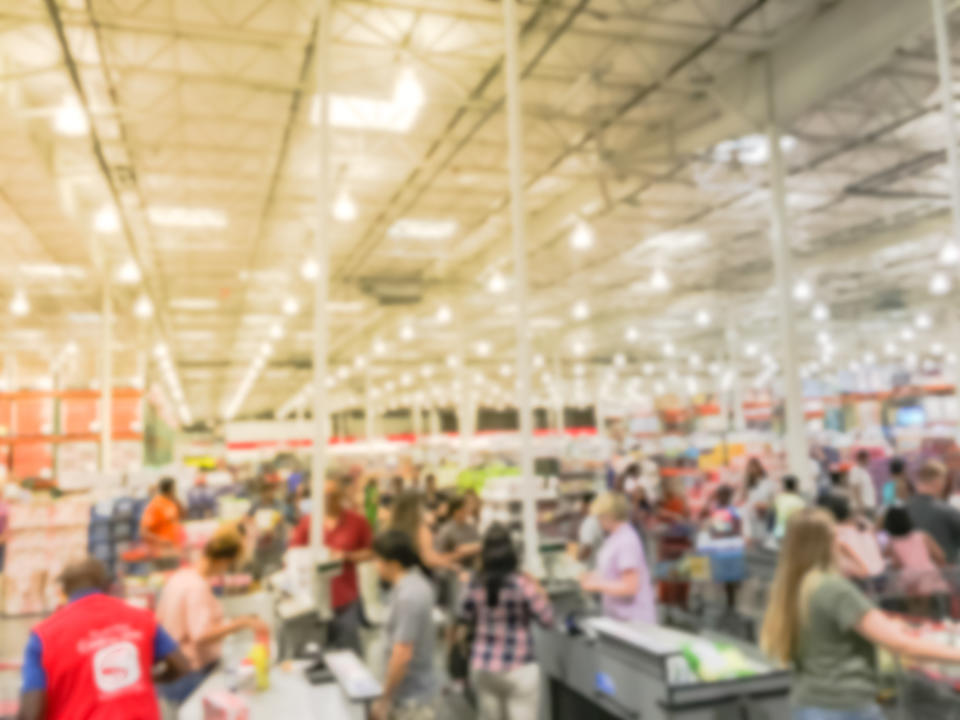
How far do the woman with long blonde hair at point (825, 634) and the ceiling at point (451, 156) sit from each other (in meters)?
5.22

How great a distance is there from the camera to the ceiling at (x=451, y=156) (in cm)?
809

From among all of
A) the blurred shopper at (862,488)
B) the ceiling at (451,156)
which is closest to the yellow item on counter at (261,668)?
the ceiling at (451,156)

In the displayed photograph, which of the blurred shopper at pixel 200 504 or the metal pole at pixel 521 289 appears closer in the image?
the metal pole at pixel 521 289

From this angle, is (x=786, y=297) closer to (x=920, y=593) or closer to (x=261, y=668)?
(x=920, y=593)

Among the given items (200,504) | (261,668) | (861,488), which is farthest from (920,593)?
(200,504)

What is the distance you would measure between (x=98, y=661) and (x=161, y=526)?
229 inches

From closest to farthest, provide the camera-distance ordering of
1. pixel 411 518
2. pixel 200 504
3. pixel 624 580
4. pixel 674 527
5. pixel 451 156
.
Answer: pixel 624 580, pixel 411 518, pixel 674 527, pixel 451 156, pixel 200 504

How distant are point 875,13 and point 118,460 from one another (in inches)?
583

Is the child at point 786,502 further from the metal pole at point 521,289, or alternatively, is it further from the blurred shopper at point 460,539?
the metal pole at point 521,289

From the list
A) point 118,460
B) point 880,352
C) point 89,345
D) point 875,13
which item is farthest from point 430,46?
point 880,352

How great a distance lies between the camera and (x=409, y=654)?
3.63 m

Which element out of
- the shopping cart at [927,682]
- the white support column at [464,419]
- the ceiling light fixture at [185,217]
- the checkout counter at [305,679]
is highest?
the ceiling light fixture at [185,217]

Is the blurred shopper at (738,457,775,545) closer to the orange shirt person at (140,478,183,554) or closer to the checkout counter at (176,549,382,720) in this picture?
the checkout counter at (176,549,382,720)

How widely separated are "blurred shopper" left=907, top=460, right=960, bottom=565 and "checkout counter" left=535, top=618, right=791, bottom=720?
10.5 feet
